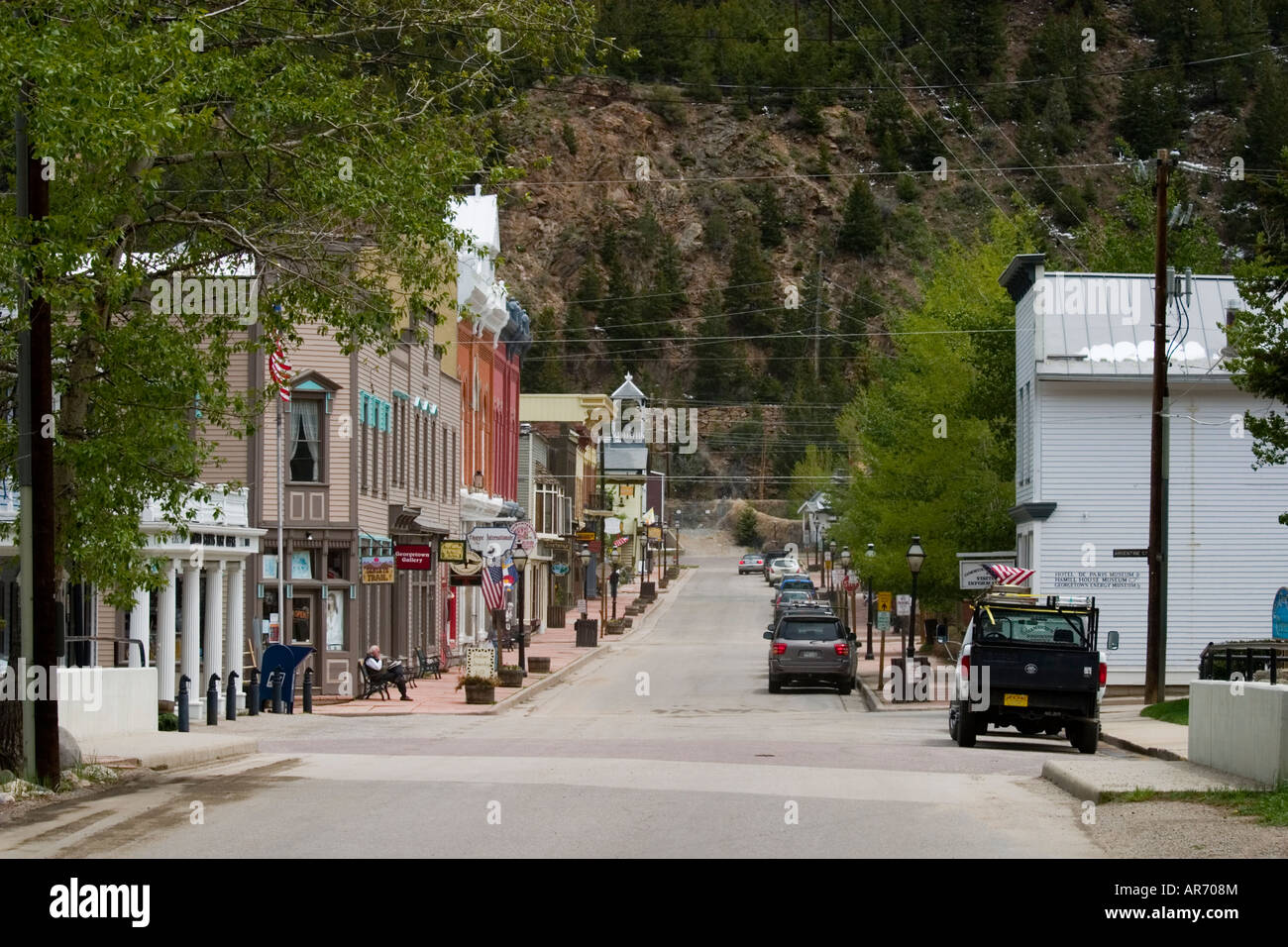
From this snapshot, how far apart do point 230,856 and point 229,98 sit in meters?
8.12

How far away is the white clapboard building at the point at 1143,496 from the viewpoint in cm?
3788

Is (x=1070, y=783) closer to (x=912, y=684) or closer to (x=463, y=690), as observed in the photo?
(x=912, y=684)

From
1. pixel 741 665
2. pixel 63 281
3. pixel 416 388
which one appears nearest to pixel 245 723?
pixel 63 281

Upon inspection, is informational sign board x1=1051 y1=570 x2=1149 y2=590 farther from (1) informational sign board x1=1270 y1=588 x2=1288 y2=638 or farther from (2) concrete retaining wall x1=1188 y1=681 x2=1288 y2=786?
(2) concrete retaining wall x1=1188 y1=681 x2=1288 y2=786

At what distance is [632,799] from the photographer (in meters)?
15.6

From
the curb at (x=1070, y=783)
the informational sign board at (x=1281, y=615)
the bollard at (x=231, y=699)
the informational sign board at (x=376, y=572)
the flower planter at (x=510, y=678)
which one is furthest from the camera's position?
the flower planter at (x=510, y=678)

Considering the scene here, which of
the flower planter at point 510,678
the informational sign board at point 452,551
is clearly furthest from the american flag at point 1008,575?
the informational sign board at point 452,551

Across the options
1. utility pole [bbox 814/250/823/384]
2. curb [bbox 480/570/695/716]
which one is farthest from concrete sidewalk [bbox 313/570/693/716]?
utility pole [bbox 814/250/823/384]

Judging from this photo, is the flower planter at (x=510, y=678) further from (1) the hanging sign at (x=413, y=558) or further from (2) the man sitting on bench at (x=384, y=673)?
(2) the man sitting on bench at (x=384, y=673)

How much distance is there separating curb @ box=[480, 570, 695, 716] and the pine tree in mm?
103189

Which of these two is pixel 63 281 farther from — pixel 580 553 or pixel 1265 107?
pixel 1265 107

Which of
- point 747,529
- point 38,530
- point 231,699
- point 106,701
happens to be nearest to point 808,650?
point 231,699

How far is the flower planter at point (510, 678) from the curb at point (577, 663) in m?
0.29

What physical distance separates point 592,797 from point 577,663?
35.1m
